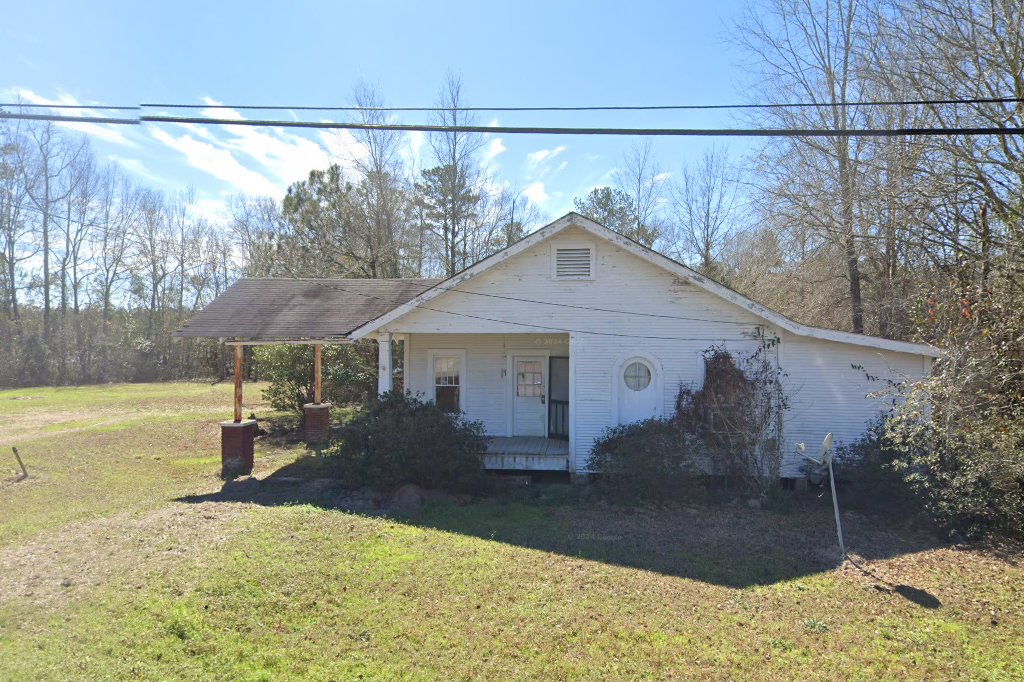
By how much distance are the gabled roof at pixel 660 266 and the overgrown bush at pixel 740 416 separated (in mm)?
665

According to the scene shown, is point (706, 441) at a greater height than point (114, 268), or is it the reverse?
point (114, 268)

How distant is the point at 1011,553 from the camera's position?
25.6 feet

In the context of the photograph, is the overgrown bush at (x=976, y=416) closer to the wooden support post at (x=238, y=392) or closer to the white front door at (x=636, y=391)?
the white front door at (x=636, y=391)

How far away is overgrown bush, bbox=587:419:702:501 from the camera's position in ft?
33.7

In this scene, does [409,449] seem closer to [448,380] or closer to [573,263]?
[448,380]

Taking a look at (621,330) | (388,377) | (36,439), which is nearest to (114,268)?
(36,439)

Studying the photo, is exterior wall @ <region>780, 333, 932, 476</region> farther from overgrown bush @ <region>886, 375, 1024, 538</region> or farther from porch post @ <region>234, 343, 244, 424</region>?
porch post @ <region>234, 343, 244, 424</region>

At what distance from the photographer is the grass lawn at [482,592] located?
4953 mm

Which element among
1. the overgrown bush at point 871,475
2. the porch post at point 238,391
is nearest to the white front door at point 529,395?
the overgrown bush at point 871,475

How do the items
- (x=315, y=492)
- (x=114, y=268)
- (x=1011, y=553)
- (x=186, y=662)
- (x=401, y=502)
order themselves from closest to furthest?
(x=186, y=662) < (x=1011, y=553) < (x=401, y=502) < (x=315, y=492) < (x=114, y=268)

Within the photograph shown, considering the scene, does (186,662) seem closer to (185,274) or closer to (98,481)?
(98,481)

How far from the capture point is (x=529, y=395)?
13.9m

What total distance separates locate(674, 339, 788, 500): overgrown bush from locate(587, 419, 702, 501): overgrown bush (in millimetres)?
408

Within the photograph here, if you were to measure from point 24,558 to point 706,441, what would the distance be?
9947 mm
